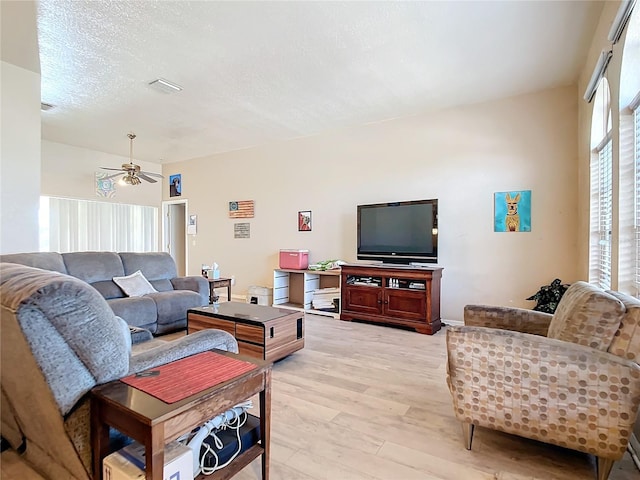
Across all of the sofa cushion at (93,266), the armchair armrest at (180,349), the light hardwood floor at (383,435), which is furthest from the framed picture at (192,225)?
the armchair armrest at (180,349)

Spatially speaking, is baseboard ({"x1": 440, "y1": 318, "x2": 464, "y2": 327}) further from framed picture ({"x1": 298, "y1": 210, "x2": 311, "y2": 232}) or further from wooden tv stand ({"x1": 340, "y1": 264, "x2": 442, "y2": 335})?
framed picture ({"x1": 298, "y1": 210, "x2": 311, "y2": 232})

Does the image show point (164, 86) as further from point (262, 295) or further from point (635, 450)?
point (635, 450)

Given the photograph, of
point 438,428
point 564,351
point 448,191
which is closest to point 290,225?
point 448,191

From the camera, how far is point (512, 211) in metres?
3.98

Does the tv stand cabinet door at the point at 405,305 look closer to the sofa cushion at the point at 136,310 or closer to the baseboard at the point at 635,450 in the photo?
the baseboard at the point at 635,450

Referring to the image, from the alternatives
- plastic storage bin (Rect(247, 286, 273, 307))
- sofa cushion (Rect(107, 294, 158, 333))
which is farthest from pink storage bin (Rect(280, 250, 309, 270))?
sofa cushion (Rect(107, 294, 158, 333))

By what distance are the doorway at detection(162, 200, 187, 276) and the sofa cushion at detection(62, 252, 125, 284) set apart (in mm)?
3299

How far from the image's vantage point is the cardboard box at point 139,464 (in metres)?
1.06

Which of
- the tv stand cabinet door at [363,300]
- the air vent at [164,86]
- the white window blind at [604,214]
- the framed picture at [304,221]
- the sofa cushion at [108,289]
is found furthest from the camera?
the framed picture at [304,221]

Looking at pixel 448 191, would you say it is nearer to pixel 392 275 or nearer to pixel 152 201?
pixel 392 275

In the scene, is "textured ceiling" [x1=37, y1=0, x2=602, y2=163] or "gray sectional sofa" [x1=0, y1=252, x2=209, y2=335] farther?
"gray sectional sofa" [x1=0, y1=252, x2=209, y2=335]

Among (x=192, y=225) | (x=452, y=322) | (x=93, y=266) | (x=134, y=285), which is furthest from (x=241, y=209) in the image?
(x=452, y=322)

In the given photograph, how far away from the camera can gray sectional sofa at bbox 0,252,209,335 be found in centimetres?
347

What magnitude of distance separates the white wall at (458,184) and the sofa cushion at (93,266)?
2.53m
